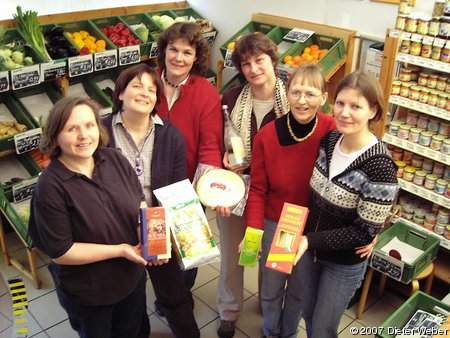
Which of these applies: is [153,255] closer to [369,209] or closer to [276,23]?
[369,209]

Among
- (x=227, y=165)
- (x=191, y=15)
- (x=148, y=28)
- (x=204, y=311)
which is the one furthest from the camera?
(x=191, y=15)

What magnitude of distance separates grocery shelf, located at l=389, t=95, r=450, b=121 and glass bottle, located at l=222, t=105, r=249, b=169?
1372 mm

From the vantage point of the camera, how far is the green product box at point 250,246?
2.17 metres

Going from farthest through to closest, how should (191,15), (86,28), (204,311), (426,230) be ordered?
(191,15) → (86,28) → (426,230) → (204,311)

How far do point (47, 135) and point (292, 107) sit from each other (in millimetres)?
1064

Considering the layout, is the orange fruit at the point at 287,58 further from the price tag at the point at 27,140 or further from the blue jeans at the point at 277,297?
the price tag at the point at 27,140

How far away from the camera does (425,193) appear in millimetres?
3359

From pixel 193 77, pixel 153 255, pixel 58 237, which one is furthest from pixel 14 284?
pixel 193 77

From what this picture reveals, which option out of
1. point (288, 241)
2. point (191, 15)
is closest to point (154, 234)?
point (288, 241)

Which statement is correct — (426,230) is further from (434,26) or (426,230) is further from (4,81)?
(4,81)

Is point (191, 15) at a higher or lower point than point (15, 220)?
higher

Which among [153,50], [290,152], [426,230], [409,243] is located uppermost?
[153,50]

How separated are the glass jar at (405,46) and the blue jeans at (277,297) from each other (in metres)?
1.60

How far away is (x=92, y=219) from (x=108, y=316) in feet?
1.72
